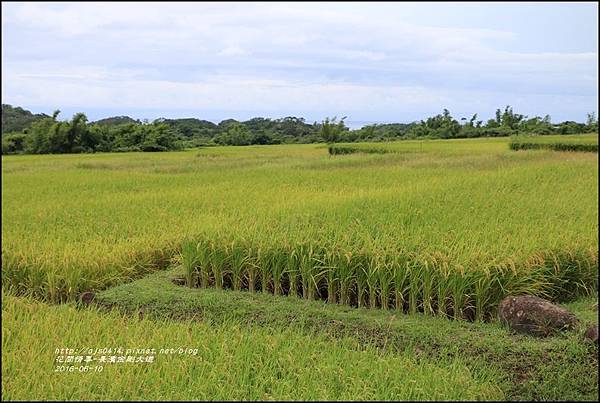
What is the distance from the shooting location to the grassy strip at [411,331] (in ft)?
8.39

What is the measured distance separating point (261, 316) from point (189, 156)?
34.4ft

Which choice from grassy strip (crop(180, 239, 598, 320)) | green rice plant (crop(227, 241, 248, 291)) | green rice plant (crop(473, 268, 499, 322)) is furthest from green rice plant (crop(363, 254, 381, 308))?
green rice plant (crop(227, 241, 248, 291))

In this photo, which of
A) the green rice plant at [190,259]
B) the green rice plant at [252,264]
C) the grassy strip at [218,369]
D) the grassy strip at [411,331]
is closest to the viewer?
the grassy strip at [218,369]

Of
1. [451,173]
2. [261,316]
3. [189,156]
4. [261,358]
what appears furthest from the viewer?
[189,156]

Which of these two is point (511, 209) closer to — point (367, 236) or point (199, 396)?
point (367, 236)

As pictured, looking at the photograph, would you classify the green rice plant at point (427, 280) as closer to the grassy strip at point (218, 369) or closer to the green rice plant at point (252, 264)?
the grassy strip at point (218, 369)

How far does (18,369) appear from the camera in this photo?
2.17m

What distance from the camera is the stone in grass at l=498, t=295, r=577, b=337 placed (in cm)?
299

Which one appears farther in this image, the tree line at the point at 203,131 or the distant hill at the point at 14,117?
the tree line at the point at 203,131

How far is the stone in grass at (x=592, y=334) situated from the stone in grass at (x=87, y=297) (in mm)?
2814

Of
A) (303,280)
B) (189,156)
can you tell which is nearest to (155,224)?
(303,280)

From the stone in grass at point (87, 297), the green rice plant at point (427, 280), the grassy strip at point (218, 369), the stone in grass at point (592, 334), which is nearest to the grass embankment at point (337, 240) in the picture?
the green rice plant at point (427, 280)

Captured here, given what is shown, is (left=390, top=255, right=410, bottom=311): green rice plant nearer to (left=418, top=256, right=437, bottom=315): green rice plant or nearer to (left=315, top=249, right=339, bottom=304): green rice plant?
(left=418, top=256, right=437, bottom=315): green rice plant

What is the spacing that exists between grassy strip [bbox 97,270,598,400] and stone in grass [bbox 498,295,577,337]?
62 millimetres
